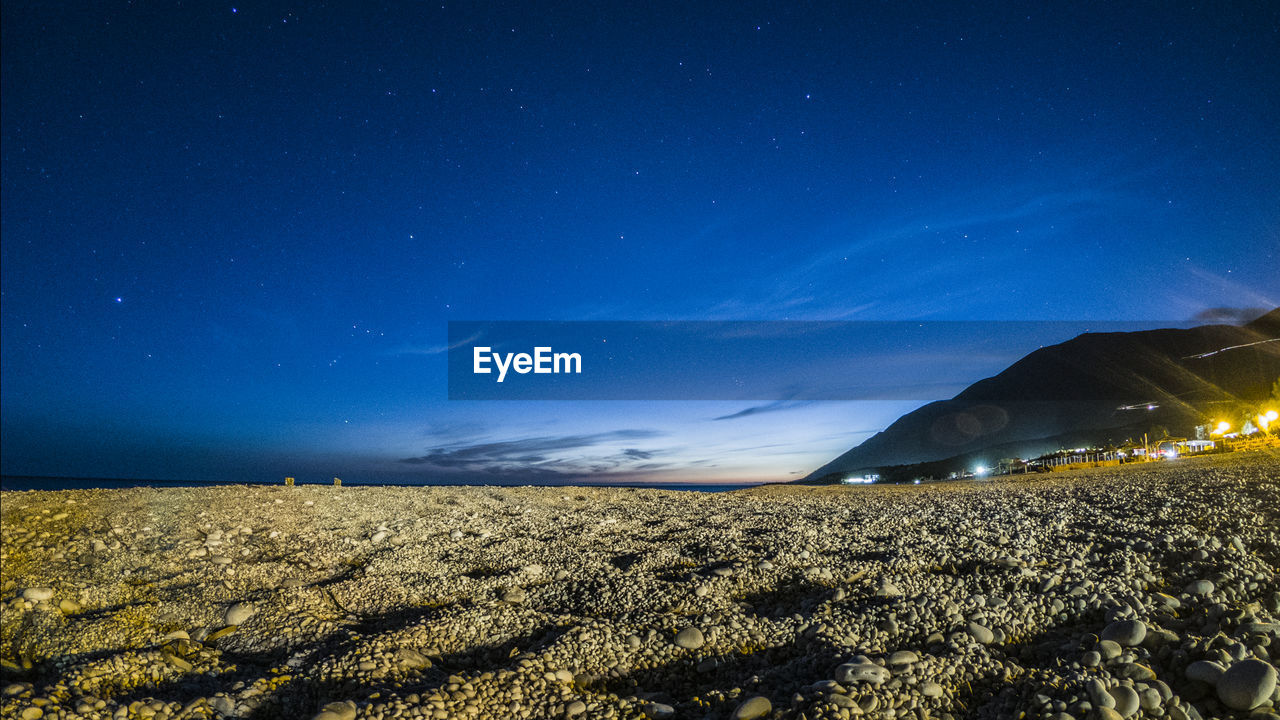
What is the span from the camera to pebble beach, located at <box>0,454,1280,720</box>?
3182 mm

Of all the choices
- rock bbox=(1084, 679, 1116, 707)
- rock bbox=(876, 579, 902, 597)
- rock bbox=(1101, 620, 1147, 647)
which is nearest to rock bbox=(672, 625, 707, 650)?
rock bbox=(876, 579, 902, 597)

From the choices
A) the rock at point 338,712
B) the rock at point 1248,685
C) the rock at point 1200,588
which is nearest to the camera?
the rock at point 338,712

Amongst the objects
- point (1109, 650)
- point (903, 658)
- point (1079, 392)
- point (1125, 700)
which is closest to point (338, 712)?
point (903, 658)

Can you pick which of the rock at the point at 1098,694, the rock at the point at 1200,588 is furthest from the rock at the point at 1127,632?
the rock at the point at 1200,588

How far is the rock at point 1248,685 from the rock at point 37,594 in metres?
8.60

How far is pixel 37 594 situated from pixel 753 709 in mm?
6379

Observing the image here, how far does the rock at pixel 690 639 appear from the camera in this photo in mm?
4023

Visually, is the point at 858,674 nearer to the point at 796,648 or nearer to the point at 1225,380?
the point at 796,648

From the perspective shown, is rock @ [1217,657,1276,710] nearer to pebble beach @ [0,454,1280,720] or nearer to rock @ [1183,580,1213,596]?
pebble beach @ [0,454,1280,720]

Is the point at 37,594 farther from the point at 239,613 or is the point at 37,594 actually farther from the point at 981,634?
the point at 981,634

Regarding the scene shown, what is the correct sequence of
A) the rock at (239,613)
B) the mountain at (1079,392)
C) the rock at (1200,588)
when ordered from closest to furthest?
the rock at (1200,588), the rock at (239,613), the mountain at (1079,392)

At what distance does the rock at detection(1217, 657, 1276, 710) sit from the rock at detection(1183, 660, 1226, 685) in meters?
0.08

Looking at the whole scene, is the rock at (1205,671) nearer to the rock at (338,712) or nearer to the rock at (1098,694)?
the rock at (1098,694)

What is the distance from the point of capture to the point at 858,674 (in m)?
3.28
